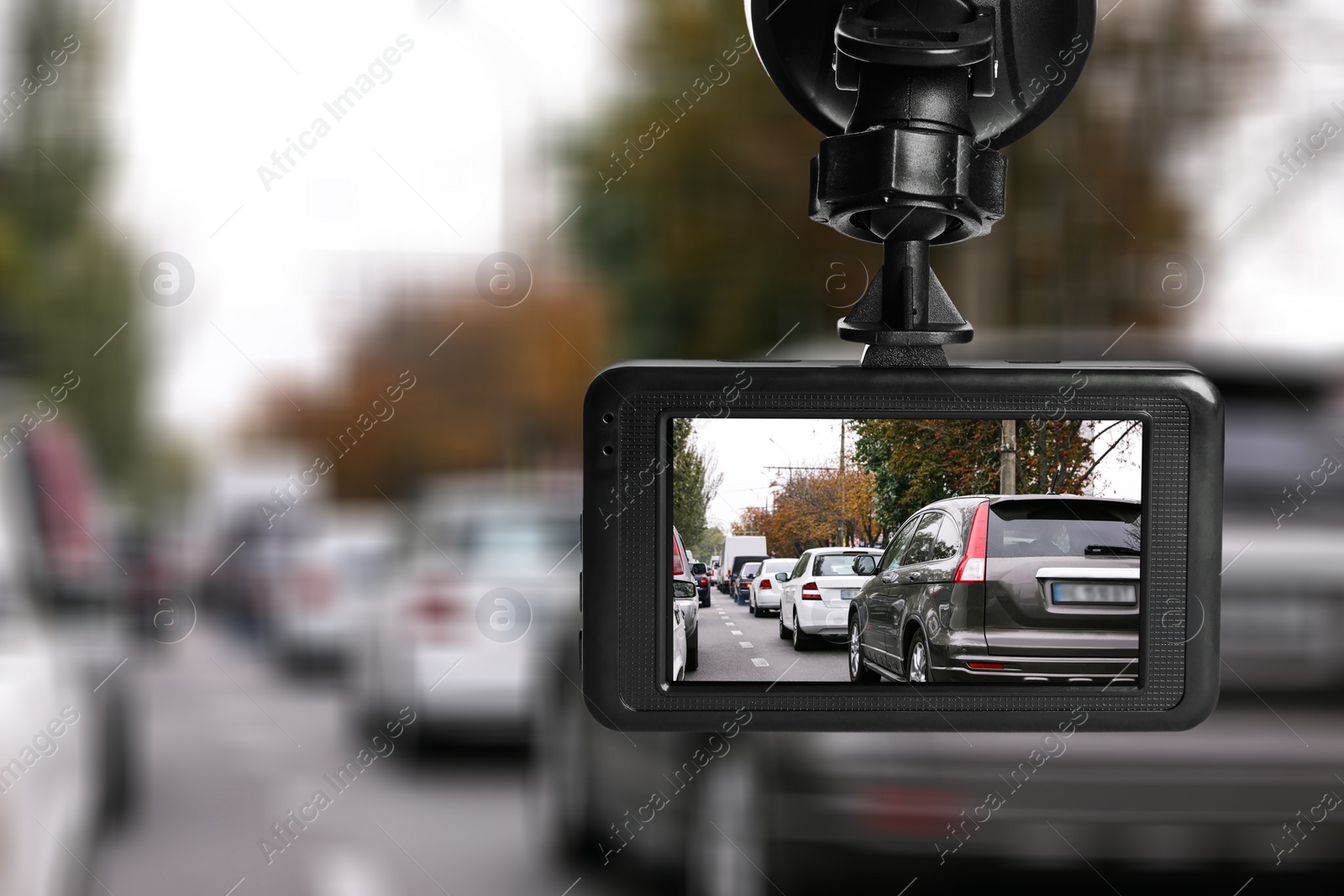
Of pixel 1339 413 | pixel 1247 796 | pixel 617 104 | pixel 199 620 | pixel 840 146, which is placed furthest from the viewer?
pixel 199 620

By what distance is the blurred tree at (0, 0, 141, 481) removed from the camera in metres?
21.2

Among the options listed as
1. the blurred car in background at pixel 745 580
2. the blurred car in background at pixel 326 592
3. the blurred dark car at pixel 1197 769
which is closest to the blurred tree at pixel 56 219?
the blurred car in background at pixel 326 592

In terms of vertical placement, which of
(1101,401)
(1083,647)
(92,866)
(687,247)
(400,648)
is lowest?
(92,866)

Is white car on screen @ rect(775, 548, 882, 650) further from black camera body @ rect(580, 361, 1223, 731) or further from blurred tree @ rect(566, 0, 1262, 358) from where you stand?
blurred tree @ rect(566, 0, 1262, 358)

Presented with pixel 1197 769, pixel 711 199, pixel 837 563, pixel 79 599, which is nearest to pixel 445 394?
pixel 711 199

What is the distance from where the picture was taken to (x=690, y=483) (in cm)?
108

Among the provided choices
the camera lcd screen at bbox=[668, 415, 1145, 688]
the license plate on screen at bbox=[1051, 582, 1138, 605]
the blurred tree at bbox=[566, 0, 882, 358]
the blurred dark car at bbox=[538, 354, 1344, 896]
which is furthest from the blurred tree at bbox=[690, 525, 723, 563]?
the blurred tree at bbox=[566, 0, 882, 358]

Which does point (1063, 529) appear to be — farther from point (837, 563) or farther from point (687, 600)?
point (687, 600)

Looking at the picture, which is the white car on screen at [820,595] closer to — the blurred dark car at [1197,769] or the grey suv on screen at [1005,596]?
the grey suv on screen at [1005,596]

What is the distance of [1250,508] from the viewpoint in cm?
271

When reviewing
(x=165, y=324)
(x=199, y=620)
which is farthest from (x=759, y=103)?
(x=165, y=324)

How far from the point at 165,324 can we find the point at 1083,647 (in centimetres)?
3232

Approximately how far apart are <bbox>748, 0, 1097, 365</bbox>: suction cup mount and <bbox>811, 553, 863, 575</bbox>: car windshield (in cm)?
31

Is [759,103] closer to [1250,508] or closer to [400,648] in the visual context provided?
[400,648]
